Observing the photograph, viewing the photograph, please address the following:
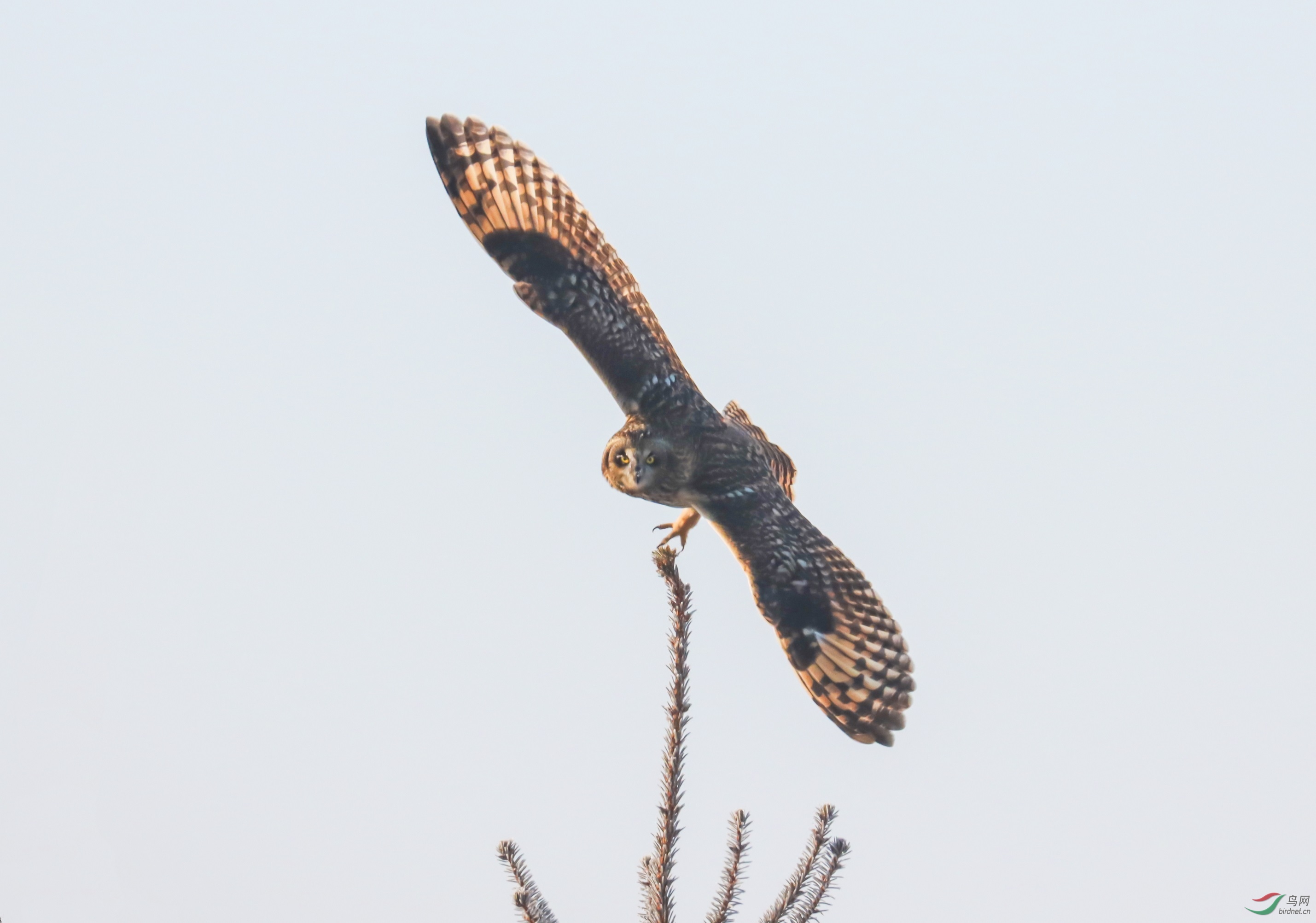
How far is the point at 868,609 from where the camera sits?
879 centimetres

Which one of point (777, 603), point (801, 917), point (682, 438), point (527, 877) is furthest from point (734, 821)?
point (682, 438)

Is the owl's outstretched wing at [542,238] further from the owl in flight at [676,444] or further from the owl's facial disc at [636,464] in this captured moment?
the owl's facial disc at [636,464]

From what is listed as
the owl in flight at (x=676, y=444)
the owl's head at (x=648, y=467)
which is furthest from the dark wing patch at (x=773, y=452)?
the owl's head at (x=648, y=467)

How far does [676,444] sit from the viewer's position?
8.92m

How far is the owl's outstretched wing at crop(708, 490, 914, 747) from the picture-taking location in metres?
8.48

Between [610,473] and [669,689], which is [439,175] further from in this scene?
[669,689]

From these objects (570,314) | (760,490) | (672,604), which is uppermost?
(570,314)

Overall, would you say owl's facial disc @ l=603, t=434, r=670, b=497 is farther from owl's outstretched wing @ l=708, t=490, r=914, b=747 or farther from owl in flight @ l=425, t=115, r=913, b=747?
owl's outstretched wing @ l=708, t=490, r=914, b=747

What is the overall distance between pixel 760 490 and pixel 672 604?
10.1 ft

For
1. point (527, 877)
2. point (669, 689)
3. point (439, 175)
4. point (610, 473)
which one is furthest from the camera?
point (439, 175)

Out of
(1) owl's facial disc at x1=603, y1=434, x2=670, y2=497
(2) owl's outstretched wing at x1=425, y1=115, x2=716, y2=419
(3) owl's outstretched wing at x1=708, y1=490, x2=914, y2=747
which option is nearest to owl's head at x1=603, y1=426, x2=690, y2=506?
(1) owl's facial disc at x1=603, y1=434, x2=670, y2=497

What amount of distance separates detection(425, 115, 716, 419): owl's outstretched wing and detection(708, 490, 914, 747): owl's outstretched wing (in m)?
1.30

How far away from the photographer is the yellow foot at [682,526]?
371 inches

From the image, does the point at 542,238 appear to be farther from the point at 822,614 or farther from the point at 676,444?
the point at 822,614
